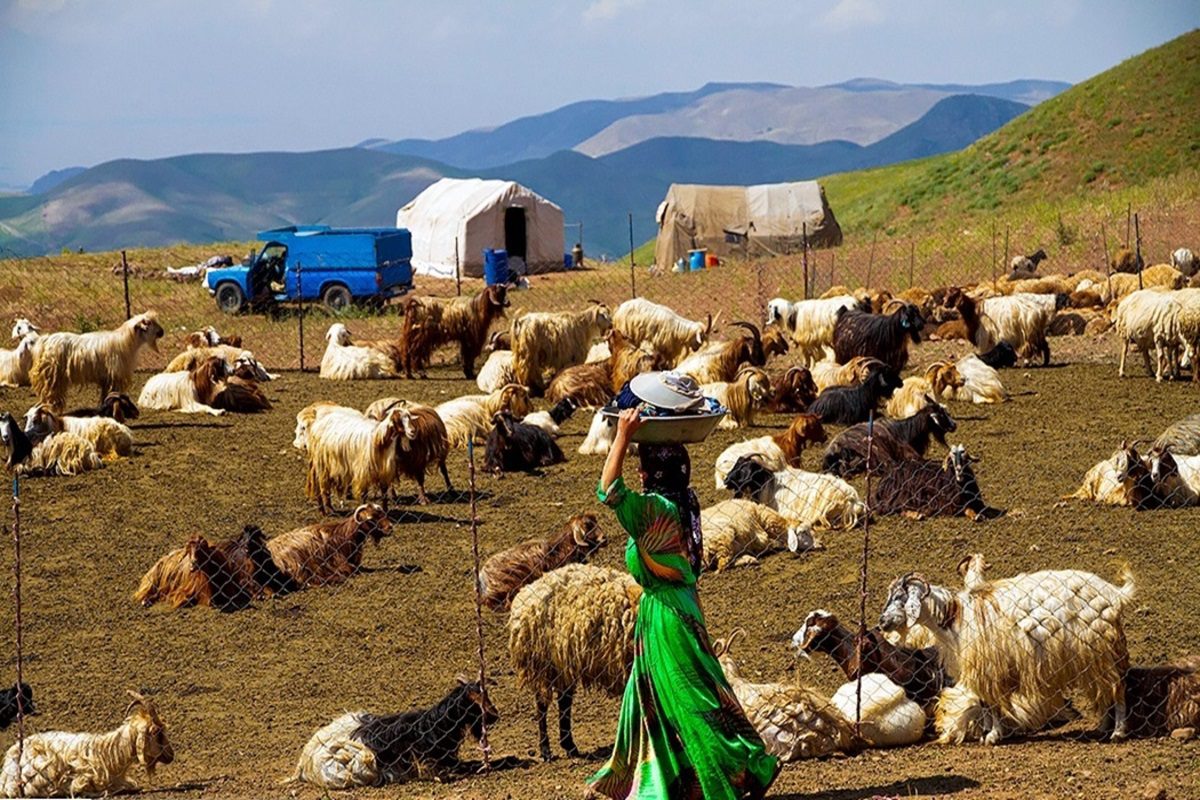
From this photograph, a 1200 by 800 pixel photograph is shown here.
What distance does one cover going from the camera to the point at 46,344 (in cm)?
1695

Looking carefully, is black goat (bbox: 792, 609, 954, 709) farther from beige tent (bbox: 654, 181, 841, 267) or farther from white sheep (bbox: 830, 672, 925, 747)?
beige tent (bbox: 654, 181, 841, 267)

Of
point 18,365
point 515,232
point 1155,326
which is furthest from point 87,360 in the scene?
point 515,232

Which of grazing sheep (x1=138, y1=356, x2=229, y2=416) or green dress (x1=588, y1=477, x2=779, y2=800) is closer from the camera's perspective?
green dress (x1=588, y1=477, x2=779, y2=800)

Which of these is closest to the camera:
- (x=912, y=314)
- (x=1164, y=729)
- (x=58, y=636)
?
(x=1164, y=729)

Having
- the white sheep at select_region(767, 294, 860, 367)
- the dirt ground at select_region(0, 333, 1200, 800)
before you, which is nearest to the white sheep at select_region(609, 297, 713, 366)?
the white sheep at select_region(767, 294, 860, 367)

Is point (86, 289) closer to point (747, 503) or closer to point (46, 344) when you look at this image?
point (46, 344)

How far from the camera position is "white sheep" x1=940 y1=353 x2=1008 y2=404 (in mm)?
15945

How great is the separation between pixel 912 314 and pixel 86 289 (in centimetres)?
1739

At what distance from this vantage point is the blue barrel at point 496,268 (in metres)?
32.1

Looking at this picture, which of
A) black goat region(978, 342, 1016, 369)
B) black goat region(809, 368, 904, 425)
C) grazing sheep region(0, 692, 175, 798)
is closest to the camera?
grazing sheep region(0, 692, 175, 798)

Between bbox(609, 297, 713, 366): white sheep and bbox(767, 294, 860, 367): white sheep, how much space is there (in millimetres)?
1066

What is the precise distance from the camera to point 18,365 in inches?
752

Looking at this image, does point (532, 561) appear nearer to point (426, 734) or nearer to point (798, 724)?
point (426, 734)

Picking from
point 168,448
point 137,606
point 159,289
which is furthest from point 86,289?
point 137,606
